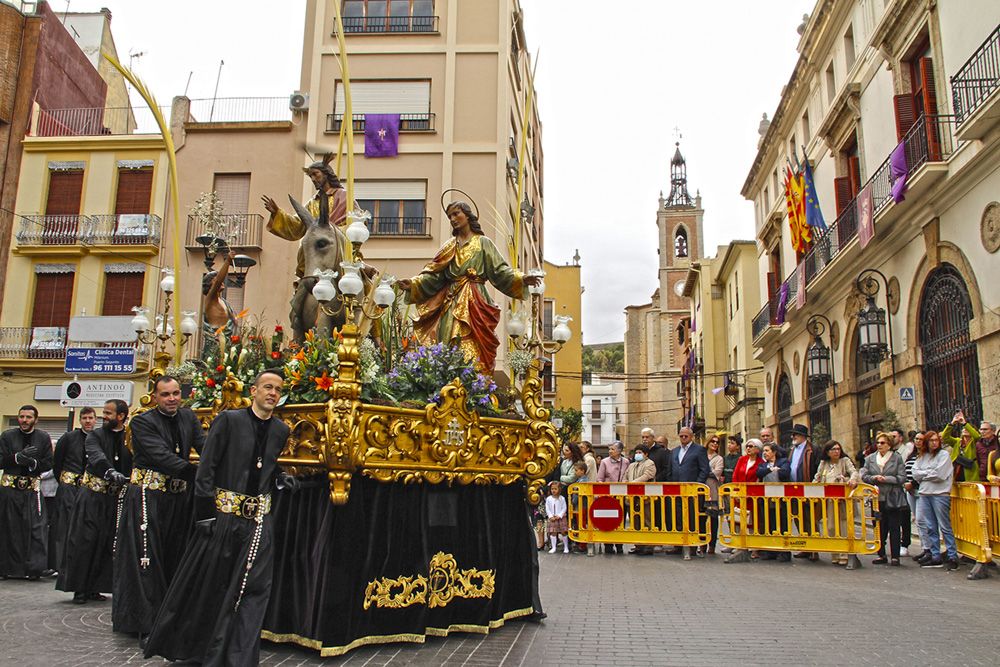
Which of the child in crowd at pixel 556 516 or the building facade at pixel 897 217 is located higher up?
the building facade at pixel 897 217

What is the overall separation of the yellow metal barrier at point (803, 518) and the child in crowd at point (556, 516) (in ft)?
8.11

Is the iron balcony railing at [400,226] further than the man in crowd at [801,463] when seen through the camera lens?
Yes

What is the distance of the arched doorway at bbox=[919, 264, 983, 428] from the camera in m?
13.7

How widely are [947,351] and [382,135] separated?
17245mm

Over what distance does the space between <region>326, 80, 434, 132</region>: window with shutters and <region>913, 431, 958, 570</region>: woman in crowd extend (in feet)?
62.7

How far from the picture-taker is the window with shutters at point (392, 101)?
2603 centimetres

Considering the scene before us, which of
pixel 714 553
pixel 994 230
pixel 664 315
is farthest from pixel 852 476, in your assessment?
pixel 664 315

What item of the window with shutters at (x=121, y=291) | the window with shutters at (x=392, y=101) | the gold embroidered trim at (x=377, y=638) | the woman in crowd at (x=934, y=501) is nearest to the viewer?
the gold embroidered trim at (x=377, y=638)

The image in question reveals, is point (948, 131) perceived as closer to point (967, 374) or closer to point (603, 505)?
point (967, 374)

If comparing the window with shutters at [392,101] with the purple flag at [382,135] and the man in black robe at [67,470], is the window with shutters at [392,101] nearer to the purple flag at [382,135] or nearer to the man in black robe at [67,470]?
the purple flag at [382,135]

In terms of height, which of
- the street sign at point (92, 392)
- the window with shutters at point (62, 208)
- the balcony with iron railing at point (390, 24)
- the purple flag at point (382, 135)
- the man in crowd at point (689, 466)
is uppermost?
the balcony with iron railing at point (390, 24)

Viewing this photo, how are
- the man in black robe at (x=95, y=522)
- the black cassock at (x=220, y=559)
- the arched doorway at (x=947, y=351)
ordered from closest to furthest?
the black cassock at (x=220, y=559), the man in black robe at (x=95, y=522), the arched doorway at (x=947, y=351)

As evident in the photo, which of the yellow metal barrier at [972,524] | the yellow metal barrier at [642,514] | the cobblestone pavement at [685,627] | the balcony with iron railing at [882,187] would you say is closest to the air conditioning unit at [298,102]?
the balcony with iron railing at [882,187]

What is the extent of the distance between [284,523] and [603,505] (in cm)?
769
